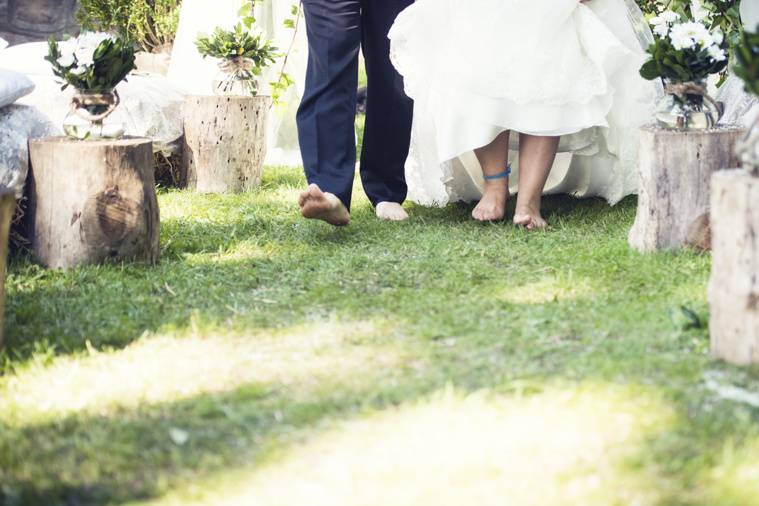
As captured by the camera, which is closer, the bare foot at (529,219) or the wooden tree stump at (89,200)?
the wooden tree stump at (89,200)

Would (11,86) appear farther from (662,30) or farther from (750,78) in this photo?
(750,78)

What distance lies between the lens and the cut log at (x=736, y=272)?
1.94 meters

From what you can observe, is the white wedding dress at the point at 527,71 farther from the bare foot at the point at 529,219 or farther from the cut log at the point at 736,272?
the cut log at the point at 736,272

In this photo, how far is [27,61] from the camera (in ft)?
13.2

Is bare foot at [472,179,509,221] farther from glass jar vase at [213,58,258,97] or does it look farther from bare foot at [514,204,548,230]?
glass jar vase at [213,58,258,97]

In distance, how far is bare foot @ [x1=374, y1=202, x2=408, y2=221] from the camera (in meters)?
3.76

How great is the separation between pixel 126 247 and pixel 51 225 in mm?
239

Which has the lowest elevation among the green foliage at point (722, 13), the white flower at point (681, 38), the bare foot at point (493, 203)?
the bare foot at point (493, 203)

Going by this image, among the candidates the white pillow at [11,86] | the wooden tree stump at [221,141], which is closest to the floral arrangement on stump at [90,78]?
the white pillow at [11,86]

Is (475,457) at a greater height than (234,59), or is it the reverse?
(234,59)

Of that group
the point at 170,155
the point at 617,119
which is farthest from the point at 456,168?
the point at 170,155

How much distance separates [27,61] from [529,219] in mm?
2214

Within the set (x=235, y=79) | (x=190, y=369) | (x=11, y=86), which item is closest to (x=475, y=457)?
(x=190, y=369)

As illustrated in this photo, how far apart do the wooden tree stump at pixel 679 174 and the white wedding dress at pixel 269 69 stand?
9.45 feet
